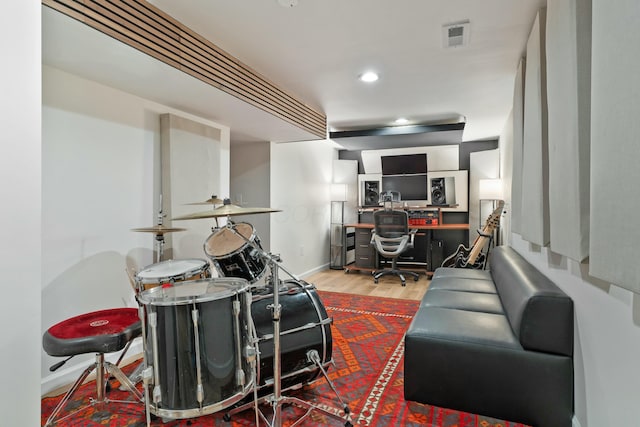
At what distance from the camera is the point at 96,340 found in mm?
1723

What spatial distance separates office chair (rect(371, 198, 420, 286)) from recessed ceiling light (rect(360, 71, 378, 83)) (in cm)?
236

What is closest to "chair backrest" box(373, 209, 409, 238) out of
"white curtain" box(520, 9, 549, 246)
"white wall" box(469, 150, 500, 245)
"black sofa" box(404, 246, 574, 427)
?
"white wall" box(469, 150, 500, 245)

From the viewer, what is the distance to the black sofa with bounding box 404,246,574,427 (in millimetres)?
1690

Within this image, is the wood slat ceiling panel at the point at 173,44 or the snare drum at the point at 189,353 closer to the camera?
the snare drum at the point at 189,353

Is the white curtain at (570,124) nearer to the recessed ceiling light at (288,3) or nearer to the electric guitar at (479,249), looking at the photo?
the recessed ceiling light at (288,3)

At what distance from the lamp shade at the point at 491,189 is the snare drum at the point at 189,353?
477cm

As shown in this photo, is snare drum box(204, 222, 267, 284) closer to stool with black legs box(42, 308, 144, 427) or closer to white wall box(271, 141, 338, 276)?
stool with black legs box(42, 308, 144, 427)

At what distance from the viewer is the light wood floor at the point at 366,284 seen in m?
4.61
